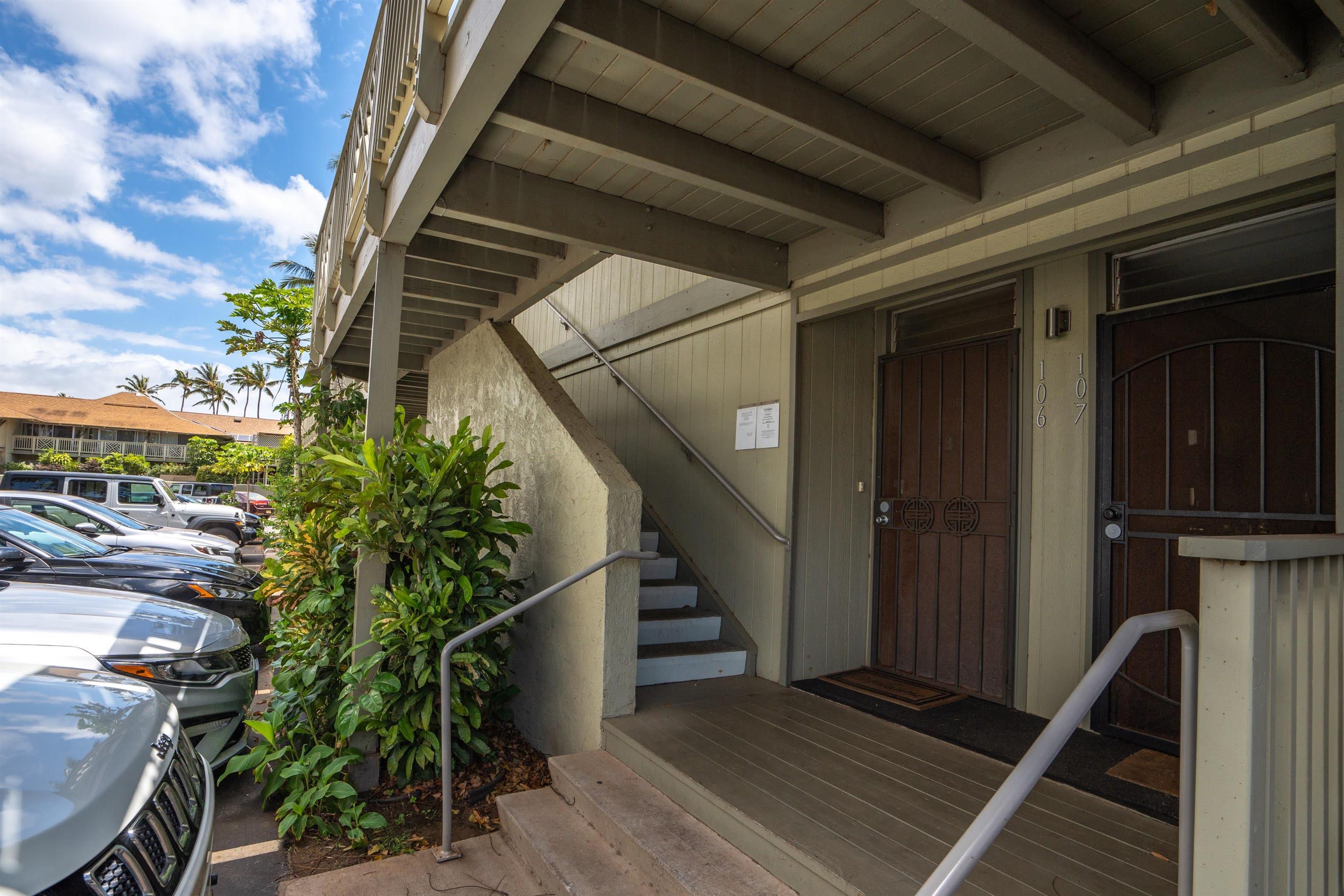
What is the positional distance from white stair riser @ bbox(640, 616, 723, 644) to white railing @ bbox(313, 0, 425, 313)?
9.04 feet

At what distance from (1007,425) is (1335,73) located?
6.09 feet

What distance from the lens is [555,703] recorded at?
362 centimetres

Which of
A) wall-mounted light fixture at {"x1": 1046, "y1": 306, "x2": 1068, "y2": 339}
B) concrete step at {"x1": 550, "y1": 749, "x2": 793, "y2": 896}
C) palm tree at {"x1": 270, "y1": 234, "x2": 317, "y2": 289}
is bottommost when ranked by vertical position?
concrete step at {"x1": 550, "y1": 749, "x2": 793, "y2": 896}

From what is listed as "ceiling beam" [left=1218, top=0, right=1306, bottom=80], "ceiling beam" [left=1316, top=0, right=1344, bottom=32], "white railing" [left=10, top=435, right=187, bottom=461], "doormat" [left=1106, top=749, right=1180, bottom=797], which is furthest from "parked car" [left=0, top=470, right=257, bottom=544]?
"white railing" [left=10, top=435, right=187, bottom=461]

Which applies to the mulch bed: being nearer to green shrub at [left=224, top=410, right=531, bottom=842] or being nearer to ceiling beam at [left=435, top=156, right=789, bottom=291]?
green shrub at [left=224, top=410, right=531, bottom=842]

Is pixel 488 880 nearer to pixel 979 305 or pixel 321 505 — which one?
pixel 321 505

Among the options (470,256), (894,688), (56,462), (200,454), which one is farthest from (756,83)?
(200,454)

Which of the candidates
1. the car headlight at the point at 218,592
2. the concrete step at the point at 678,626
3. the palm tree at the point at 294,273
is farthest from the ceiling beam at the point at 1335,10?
the palm tree at the point at 294,273

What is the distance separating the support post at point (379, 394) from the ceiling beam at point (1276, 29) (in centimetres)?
355

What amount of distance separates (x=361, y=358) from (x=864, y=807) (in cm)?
750

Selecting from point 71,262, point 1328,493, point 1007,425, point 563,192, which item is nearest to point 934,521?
point 1007,425

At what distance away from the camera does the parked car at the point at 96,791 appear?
1.15m

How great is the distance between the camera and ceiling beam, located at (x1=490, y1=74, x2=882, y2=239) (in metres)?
2.51

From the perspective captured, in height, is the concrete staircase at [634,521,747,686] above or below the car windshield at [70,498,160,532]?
below
